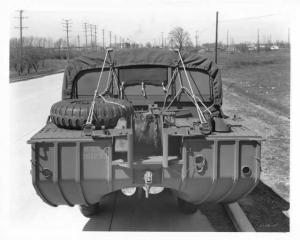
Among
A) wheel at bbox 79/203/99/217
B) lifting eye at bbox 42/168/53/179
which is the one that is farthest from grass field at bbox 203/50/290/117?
lifting eye at bbox 42/168/53/179

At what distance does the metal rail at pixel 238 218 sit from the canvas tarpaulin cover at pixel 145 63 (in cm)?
163

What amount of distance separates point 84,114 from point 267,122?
11.9 meters

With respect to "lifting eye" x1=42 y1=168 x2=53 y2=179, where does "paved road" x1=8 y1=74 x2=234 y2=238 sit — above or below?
below

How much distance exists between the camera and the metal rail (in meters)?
6.46

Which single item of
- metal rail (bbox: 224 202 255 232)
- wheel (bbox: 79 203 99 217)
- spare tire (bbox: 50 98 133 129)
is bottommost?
metal rail (bbox: 224 202 255 232)

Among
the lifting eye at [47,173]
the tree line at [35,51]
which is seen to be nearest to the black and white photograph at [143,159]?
the lifting eye at [47,173]

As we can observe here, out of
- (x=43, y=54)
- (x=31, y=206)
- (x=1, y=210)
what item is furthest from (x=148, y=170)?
(x=43, y=54)

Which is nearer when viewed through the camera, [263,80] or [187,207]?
[187,207]

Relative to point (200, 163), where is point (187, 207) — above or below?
below

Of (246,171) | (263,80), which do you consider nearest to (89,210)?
(246,171)

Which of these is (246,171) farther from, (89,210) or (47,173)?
(89,210)

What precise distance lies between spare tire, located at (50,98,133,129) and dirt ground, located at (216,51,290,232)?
2000 millimetres

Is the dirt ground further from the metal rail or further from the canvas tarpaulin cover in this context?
the canvas tarpaulin cover

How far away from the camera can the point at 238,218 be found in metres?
6.86
